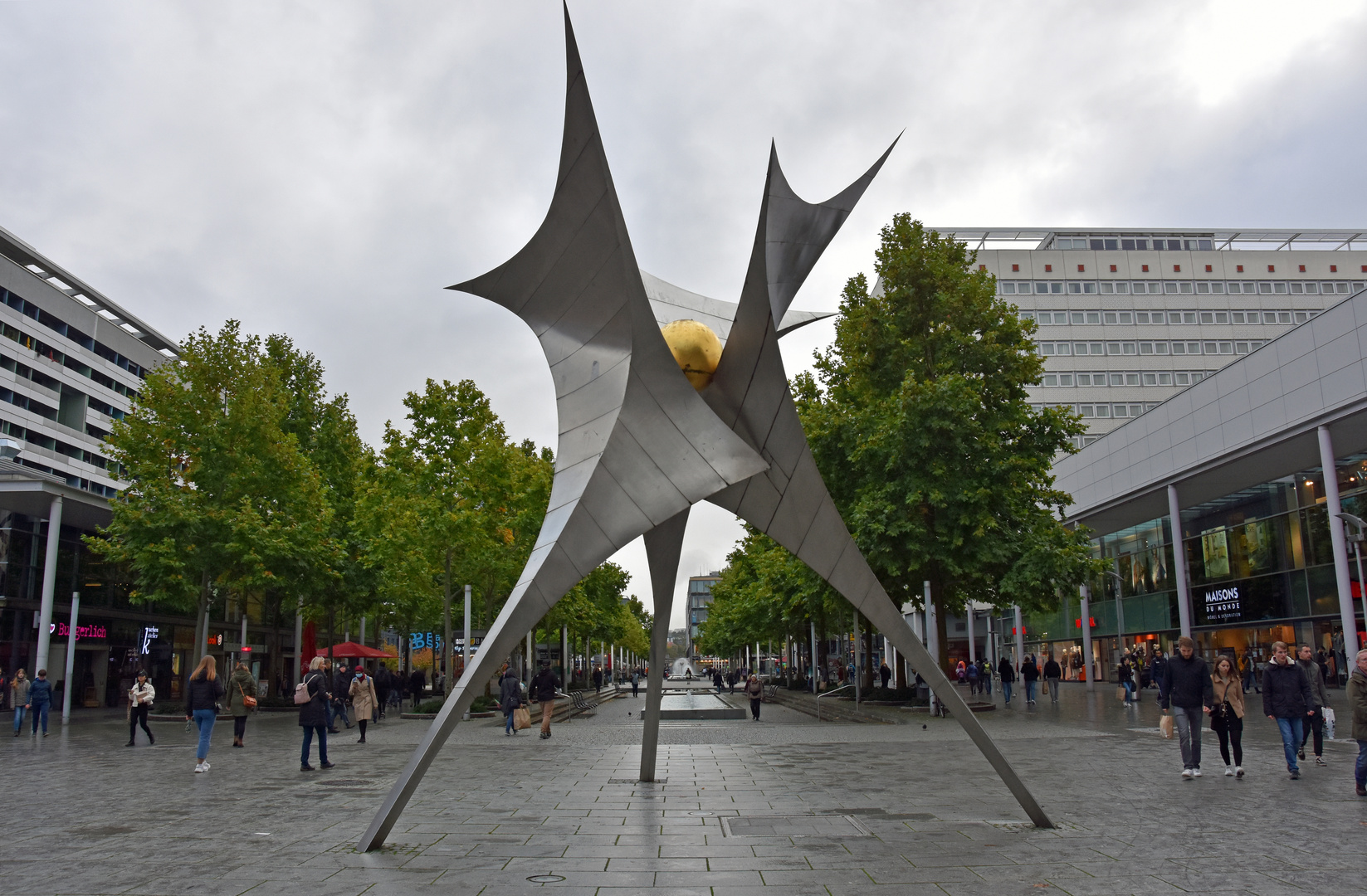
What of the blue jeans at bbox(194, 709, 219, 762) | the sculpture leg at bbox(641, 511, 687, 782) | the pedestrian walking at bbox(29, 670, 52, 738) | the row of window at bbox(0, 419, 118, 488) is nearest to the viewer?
the sculpture leg at bbox(641, 511, 687, 782)

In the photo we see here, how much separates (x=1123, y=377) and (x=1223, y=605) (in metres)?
34.9

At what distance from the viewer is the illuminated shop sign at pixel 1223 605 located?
3612 centimetres

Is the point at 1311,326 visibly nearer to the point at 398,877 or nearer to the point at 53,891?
the point at 398,877

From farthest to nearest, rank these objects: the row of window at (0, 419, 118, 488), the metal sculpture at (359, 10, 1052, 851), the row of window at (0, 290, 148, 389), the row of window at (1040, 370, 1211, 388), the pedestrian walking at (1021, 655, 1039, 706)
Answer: the row of window at (1040, 370, 1211, 388) → the row of window at (0, 419, 118, 488) → the row of window at (0, 290, 148, 389) → the pedestrian walking at (1021, 655, 1039, 706) → the metal sculpture at (359, 10, 1052, 851)

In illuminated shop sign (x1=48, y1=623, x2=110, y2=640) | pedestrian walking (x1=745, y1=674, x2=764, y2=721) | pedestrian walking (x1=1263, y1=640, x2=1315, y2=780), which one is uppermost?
illuminated shop sign (x1=48, y1=623, x2=110, y2=640)

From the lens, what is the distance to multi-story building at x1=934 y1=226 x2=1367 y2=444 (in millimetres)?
68562

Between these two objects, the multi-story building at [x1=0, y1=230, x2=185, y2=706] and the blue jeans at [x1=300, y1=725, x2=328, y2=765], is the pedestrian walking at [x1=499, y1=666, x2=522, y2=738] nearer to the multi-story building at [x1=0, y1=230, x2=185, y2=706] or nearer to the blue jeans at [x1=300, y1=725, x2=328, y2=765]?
the blue jeans at [x1=300, y1=725, x2=328, y2=765]

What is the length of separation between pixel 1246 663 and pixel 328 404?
3559 centimetres

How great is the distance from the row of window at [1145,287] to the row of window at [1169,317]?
4.41ft

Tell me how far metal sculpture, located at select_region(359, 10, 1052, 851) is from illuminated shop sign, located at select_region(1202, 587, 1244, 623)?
3162 cm

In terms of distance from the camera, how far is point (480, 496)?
1171 inches

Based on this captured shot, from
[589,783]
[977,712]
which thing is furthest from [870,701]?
[589,783]

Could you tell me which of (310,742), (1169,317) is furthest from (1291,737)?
(1169,317)

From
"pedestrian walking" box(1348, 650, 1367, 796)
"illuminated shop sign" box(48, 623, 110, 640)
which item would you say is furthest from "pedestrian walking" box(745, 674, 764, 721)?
"illuminated shop sign" box(48, 623, 110, 640)
